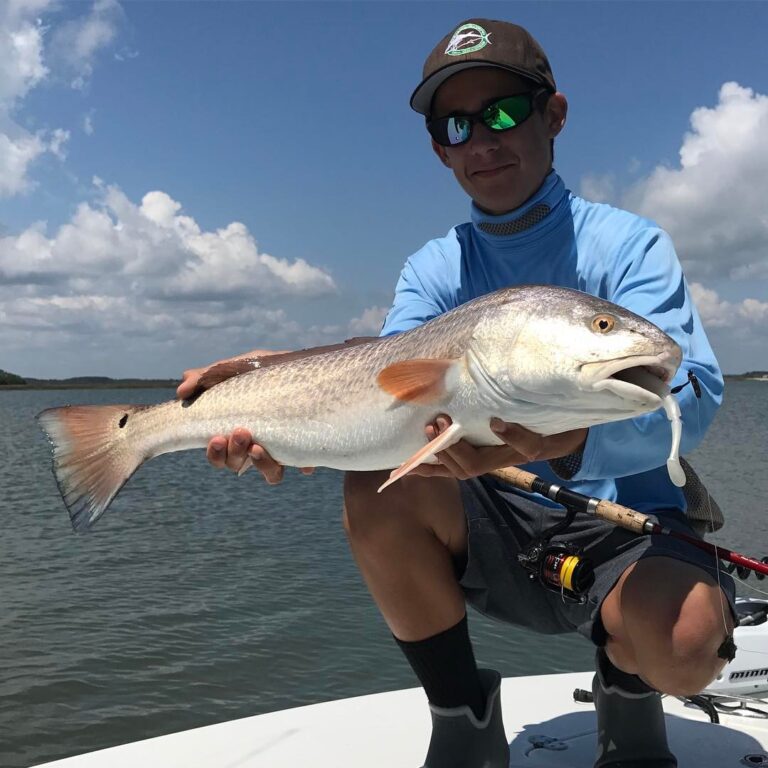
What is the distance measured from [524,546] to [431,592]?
0.44m

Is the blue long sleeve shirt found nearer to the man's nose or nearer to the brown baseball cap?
the man's nose

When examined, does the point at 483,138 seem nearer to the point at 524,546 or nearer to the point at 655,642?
the point at 524,546

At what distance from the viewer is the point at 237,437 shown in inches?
124

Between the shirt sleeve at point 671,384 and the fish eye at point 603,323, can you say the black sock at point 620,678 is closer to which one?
the shirt sleeve at point 671,384

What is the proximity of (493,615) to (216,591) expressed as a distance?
953 centimetres

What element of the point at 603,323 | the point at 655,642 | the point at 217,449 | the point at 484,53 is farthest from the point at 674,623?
the point at 484,53

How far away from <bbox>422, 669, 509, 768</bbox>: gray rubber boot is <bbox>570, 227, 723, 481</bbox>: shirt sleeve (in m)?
1.14

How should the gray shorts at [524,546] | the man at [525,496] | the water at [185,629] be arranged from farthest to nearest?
the water at [185,629] < the gray shorts at [524,546] < the man at [525,496]

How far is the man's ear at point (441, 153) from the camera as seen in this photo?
11.9 ft

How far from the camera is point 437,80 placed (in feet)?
11.0

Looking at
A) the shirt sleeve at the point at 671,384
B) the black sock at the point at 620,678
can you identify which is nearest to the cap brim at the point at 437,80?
the shirt sleeve at the point at 671,384

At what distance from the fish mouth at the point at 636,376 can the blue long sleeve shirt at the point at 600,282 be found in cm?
43

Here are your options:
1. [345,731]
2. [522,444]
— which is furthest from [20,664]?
[522,444]

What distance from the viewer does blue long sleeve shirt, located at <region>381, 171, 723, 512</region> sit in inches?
104
